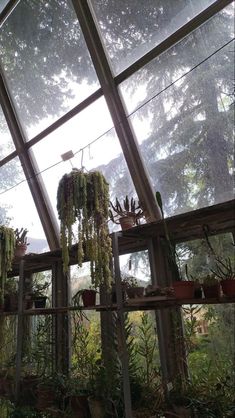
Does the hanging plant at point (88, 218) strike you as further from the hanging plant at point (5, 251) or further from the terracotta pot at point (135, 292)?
the hanging plant at point (5, 251)

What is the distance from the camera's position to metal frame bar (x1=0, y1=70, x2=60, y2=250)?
13.6 ft

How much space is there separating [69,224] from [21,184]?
1991 mm

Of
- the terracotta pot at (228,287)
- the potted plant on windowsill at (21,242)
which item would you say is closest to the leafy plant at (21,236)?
the potted plant on windowsill at (21,242)

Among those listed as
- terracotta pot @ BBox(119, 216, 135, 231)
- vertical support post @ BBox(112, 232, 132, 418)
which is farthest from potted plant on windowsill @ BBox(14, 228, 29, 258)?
vertical support post @ BBox(112, 232, 132, 418)

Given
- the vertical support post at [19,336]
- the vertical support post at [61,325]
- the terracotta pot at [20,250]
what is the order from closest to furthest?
1. the vertical support post at [19,336]
2. the vertical support post at [61,325]
3. the terracotta pot at [20,250]

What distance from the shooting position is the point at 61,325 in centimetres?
389

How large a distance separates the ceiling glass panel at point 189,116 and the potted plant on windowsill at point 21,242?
200 centimetres

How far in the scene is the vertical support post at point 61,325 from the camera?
371 centimetres

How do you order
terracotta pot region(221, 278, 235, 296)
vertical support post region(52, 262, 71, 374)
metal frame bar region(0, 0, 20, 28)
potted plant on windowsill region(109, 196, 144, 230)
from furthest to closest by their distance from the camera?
metal frame bar region(0, 0, 20, 28) → vertical support post region(52, 262, 71, 374) → potted plant on windowsill region(109, 196, 144, 230) → terracotta pot region(221, 278, 235, 296)

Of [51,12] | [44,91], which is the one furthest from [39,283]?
[51,12]

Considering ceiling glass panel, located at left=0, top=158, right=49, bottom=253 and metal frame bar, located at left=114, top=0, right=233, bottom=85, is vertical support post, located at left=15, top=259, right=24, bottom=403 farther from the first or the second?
metal frame bar, located at left=114, top=0, right=233, bottom=85

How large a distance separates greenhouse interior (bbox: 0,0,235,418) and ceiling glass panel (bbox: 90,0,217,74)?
0.01 metres

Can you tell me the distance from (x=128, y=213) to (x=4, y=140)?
2.68 metres

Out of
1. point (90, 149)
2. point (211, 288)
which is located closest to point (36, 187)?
point (90, 149)
